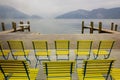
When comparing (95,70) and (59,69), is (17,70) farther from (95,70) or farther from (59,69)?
(95,70)

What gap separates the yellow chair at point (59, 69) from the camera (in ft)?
13.4

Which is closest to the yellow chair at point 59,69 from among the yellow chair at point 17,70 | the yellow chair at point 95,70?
the yellow chair at point 95,70

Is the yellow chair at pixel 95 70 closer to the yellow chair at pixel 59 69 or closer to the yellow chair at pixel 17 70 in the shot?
the yellow chair at pixel 59 69

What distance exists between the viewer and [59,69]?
4328 mm

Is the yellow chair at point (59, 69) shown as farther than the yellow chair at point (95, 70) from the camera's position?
No

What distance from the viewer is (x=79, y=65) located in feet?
22.6

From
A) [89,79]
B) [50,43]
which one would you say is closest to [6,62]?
[89,79]

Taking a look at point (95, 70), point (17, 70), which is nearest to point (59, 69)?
point (95, 70)

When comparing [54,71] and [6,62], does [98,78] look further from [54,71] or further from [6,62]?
[6,62]

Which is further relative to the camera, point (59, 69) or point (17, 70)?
point (17, 70)

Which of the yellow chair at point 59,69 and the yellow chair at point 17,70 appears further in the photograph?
the yellow chair at point 17,70

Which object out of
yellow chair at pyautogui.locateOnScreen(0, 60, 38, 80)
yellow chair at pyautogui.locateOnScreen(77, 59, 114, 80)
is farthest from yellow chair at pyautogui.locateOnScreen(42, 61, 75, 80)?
yellow chair at pyautogui.locateOnScreen(0, 60, 38, 80)

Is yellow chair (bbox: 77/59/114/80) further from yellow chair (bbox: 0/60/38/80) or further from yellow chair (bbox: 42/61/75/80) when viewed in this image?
yellow chair (bbox: 0/60/38/80)

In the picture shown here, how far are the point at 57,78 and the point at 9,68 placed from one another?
93 centimetres
